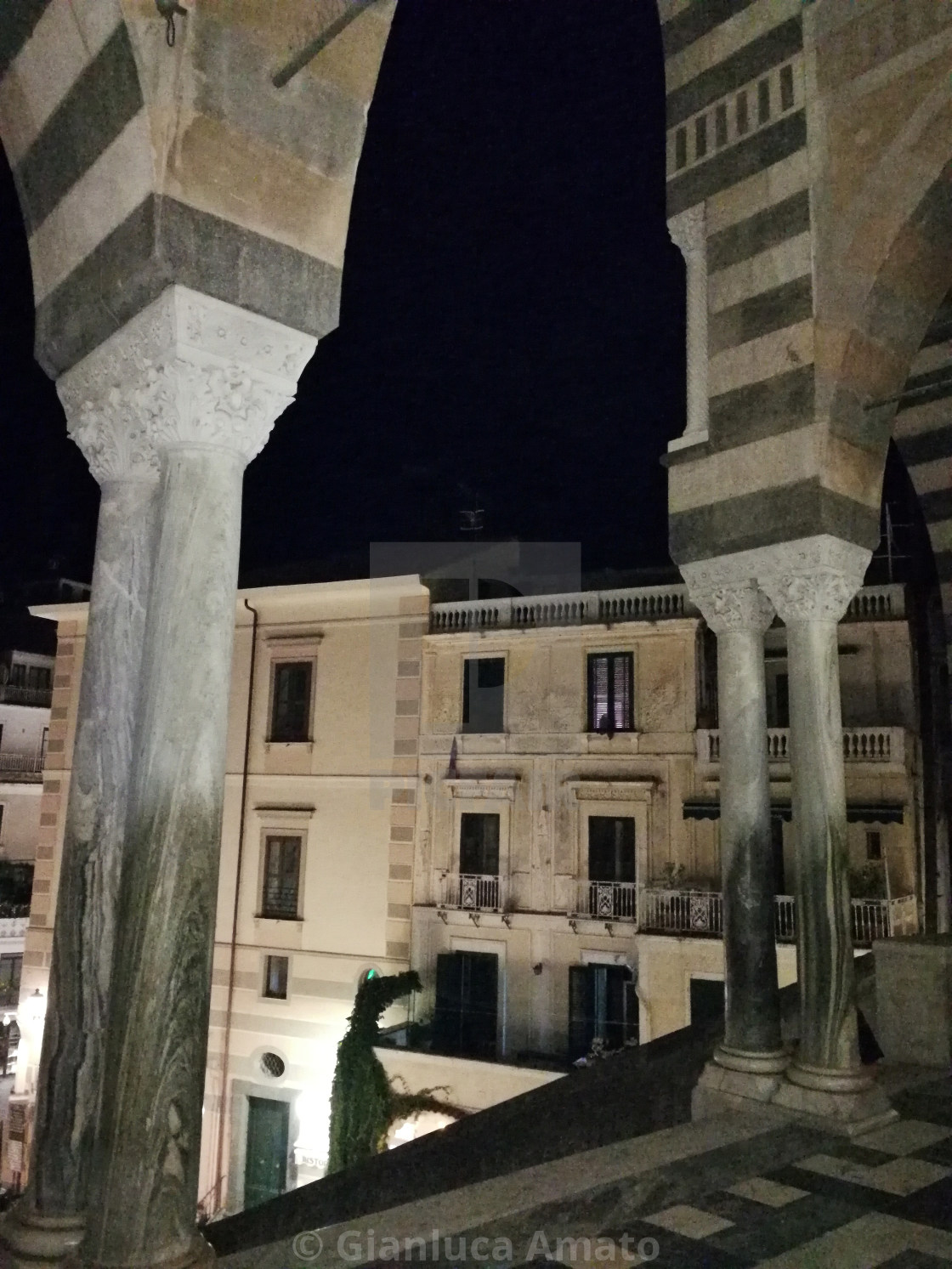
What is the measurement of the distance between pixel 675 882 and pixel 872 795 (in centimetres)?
357

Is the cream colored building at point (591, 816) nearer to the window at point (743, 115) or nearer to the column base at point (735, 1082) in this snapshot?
the column base at point (735, 1082)

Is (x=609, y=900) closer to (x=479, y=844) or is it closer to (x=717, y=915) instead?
(x=717, y=915)

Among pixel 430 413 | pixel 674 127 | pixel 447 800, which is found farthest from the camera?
pixel 430 413

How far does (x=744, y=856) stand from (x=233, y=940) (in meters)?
14.5

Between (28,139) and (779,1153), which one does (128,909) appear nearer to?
(28,139)

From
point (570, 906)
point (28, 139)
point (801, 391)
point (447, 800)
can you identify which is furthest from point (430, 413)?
point (28, 139)

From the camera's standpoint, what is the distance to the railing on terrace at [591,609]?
1530cm

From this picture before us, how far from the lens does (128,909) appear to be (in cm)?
302

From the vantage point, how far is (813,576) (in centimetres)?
573

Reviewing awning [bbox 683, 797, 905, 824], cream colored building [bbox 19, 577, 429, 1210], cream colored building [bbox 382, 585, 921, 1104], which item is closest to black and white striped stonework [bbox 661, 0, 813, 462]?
awning [bbox 683, 797, 905, 824]

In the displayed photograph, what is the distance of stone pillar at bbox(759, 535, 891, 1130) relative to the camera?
16.8ft

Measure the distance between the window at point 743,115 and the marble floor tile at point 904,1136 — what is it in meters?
6.42

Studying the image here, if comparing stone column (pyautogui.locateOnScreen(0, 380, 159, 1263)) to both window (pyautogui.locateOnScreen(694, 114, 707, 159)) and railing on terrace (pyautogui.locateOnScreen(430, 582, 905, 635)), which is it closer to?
window (pyautogui.locateOnScreen(694, 114, 707, 159))

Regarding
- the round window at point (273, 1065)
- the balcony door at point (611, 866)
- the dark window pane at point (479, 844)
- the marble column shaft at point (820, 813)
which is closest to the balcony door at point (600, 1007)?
the balcony door at point (611, 866)
